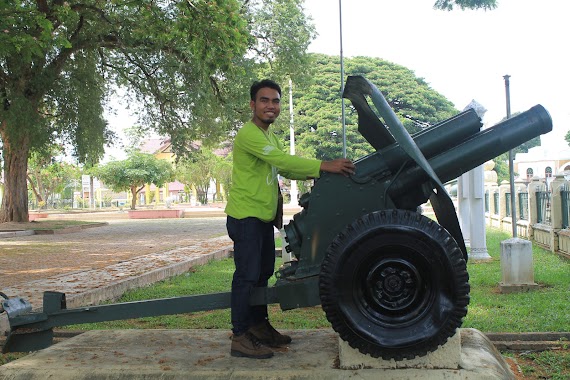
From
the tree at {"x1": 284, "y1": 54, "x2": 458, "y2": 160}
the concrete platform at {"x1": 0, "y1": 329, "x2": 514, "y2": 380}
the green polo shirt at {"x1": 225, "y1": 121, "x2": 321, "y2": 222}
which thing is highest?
the tree at {"x1": 284, "y1": 54, "x2": 458, "y2": 160}

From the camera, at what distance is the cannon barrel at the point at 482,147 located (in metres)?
3.12

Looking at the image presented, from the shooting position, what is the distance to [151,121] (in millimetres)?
21422

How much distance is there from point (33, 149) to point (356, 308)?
21630 mm

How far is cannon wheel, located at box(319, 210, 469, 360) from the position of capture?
110 inches

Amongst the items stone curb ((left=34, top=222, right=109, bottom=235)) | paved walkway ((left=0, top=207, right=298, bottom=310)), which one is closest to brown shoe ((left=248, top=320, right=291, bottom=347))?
paved walkway ((left=0, top=207, right=298, bottom=310))

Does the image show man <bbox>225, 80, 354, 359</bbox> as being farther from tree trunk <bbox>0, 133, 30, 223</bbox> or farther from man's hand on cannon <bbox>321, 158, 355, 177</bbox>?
tree trunk <bbox>0, 133, 30, 223</bbox>

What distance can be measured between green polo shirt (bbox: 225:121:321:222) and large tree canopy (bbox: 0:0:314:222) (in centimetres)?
1290

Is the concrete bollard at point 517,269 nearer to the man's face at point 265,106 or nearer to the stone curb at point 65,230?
the man's face at point 265,106

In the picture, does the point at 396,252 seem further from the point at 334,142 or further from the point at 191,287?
the point at 334,142

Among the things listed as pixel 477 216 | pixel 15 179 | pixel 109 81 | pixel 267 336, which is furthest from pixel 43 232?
pixel 267 336

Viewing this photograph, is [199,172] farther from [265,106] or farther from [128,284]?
[265,106]

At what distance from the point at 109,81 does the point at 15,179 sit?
490 cm

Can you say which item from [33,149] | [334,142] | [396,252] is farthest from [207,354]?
[334,142]

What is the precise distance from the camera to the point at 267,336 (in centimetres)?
363
